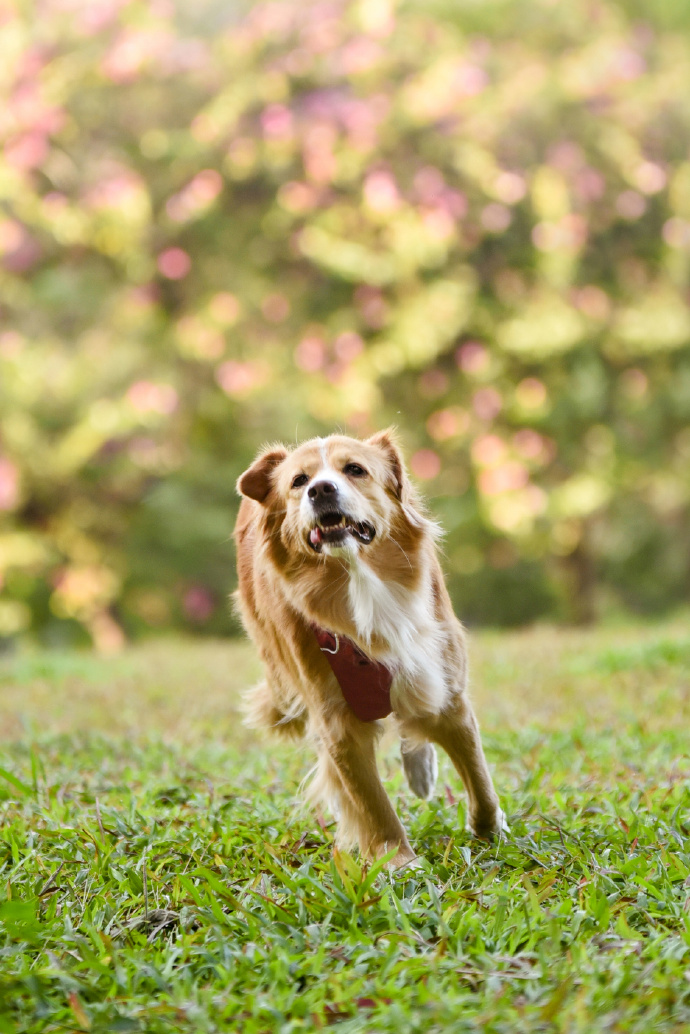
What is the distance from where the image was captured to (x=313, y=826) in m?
3.21

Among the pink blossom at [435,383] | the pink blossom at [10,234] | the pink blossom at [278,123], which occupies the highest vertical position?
the pink blossom at [278,123]

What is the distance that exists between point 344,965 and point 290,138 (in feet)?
32.9

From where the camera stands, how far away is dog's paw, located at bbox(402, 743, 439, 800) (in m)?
3.41

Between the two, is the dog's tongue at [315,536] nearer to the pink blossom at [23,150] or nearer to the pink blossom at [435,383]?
the pink blossom at [435,383]

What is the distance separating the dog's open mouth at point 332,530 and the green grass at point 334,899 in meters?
0.91

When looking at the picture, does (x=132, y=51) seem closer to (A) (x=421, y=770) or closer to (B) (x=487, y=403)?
(B) (x=487, y=403)

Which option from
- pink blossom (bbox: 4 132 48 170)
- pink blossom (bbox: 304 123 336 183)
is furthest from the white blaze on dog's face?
pink blossom (bbox: 4 132 48 170)

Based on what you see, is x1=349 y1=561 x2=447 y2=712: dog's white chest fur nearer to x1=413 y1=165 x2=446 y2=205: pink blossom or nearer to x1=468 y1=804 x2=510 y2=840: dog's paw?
x1=468 y1=804 x2=510 y2=840: dog's paw

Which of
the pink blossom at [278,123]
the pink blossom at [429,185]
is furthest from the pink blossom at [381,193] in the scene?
the pink blossom at [278,123]

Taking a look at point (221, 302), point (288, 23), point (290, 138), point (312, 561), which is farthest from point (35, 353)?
point (312, 561)

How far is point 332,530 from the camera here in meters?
2.88

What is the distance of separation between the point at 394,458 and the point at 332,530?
0.47m

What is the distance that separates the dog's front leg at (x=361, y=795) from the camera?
281cm

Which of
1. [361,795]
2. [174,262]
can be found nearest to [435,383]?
[174,262]
